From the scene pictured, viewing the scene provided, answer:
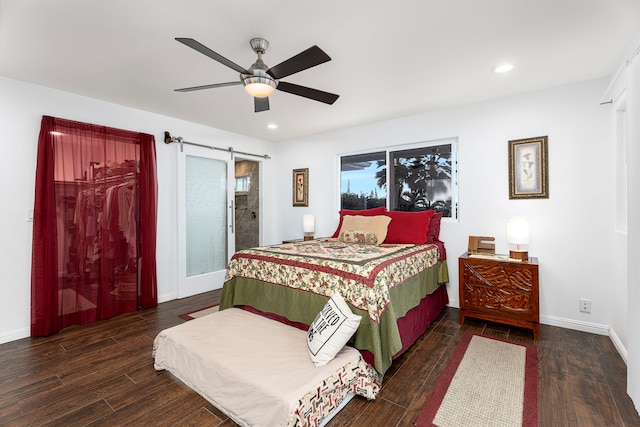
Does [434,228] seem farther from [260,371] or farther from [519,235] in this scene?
[260,371]

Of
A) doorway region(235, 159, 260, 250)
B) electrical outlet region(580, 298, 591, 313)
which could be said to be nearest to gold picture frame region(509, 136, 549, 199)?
electrical outlet region(580, 298, 591, 313)

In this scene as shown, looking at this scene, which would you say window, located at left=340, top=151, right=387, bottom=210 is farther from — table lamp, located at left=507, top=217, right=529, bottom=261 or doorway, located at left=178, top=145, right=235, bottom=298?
doorway, located at left=178, top=145, right=235, bottom=298

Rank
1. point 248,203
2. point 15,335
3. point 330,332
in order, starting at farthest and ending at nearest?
point 248,203, point 15,335, point 330,332

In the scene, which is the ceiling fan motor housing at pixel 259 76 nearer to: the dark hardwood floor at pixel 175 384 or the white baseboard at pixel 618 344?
the dark hardwood floor at pixel 175 384

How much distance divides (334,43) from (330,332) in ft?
6.57

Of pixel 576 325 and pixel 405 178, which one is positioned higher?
pixel 405 178

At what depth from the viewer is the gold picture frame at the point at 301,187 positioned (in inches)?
200

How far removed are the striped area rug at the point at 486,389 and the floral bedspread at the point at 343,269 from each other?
64 cm

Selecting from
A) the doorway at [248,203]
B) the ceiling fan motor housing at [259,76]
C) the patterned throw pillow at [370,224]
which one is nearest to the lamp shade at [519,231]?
the patterned throw pillow at [370,224]

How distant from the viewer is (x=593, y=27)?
2029mm

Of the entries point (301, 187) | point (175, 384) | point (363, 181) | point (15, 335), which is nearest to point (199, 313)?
point (175, 384)

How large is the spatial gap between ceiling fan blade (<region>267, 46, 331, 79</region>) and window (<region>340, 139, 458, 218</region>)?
2.49 m

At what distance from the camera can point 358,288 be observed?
2.10 metres

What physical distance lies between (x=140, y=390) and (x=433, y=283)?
8.89 feet
